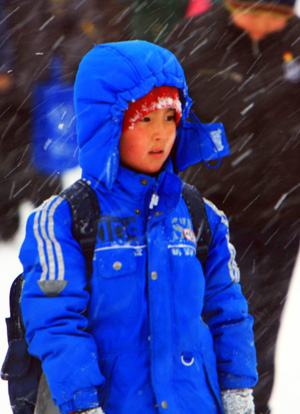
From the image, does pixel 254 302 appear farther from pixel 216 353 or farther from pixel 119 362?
pixel 119 362

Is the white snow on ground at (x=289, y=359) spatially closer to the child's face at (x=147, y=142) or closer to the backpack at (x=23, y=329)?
the child's face at (x=147, y=142)

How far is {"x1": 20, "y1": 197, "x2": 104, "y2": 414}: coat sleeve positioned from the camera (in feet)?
5.90

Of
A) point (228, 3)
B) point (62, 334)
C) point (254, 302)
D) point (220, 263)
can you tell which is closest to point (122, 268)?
point (62, 334)

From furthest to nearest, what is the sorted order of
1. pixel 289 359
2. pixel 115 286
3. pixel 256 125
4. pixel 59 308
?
pixel 289 359 < pixel 256 125 < pixel 115 286 < pixel 59 308

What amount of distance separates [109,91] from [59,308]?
2.58 feet

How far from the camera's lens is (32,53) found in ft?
11.2

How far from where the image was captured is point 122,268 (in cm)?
196

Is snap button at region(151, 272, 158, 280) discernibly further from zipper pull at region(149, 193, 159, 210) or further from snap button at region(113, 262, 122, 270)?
zipper pull at region(149, 193, 159, 210)

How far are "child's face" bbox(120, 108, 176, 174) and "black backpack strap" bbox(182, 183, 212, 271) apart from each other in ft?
0.59

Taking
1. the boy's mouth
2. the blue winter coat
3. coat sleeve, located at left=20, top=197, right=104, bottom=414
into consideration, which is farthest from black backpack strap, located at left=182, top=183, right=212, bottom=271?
coat sleeve, located at left=20, top=197, right=104, bottom=414

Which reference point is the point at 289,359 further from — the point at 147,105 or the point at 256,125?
the point at 147,105

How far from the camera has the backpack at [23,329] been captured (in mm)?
1940

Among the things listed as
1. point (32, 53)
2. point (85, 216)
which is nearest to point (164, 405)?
point (85, 216)

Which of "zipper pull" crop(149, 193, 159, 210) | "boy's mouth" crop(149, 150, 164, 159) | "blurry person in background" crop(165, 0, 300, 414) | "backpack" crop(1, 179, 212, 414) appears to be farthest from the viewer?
"blurry person in background" crop(165, 0, 300, 414)
